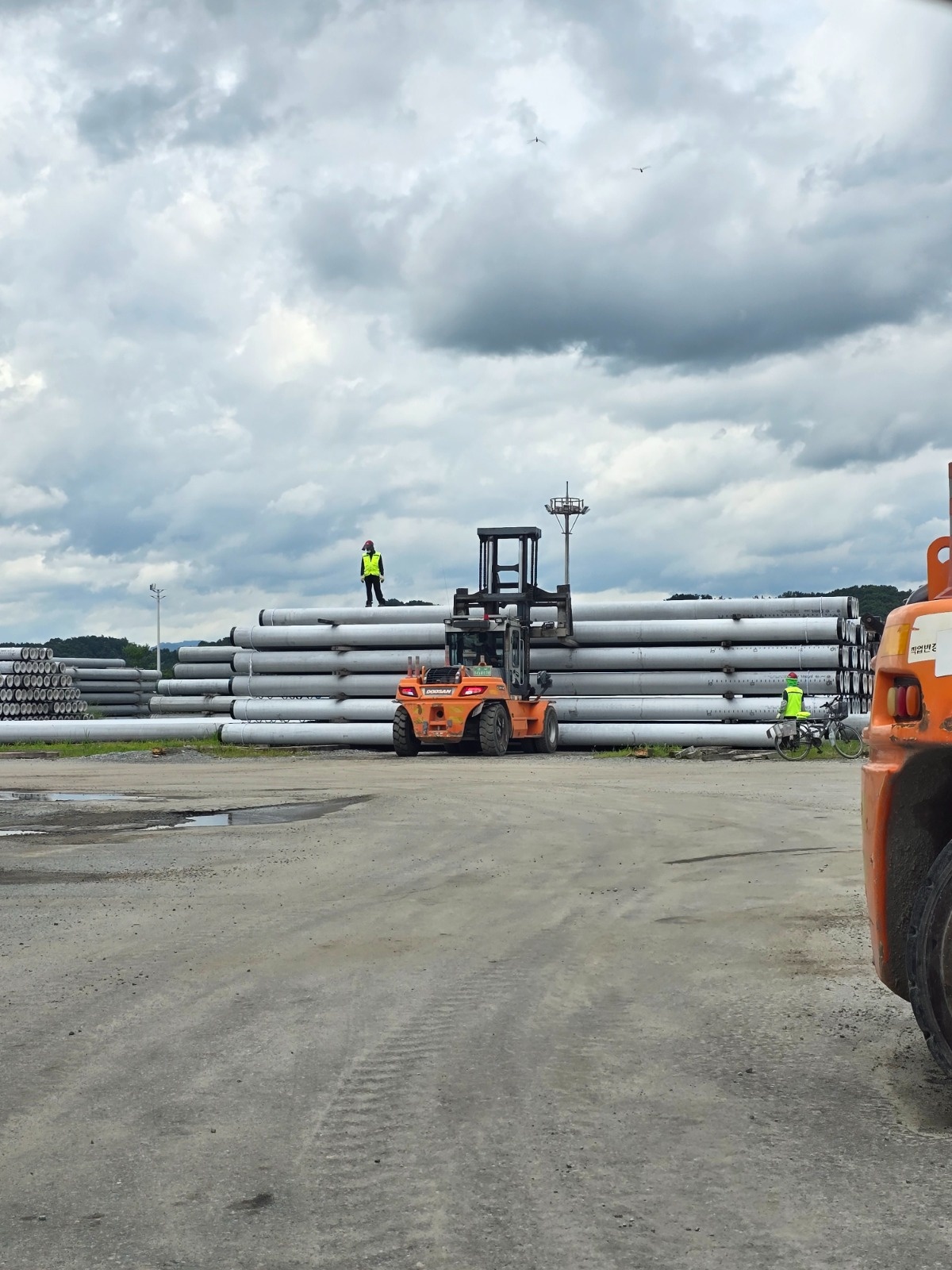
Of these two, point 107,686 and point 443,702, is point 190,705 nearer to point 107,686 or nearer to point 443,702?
point 107,686

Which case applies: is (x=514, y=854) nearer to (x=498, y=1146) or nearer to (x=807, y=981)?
(x=807, y=981)

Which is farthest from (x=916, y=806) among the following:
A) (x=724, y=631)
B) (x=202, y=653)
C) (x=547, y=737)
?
(x=202, y=653)

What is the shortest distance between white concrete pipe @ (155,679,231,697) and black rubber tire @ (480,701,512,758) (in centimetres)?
1160

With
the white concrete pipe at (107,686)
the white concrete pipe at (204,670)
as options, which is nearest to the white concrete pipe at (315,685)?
the white concrete pipe at (204,670)

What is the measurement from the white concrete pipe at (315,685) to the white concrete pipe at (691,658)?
3.82 meters

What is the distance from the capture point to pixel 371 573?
35219mm

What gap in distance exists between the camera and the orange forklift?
29.5m

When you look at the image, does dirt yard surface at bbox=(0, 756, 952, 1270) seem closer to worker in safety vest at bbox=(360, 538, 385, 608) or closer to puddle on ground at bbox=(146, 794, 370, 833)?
puddle on ground at bbox=(146, 794, 370, 833)

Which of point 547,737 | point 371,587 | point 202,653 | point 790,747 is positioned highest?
point 371,587

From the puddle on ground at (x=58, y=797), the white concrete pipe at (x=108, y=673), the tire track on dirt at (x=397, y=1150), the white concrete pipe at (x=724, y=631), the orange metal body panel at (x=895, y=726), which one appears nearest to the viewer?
the tire track on dirt at (x=397, y=1150)

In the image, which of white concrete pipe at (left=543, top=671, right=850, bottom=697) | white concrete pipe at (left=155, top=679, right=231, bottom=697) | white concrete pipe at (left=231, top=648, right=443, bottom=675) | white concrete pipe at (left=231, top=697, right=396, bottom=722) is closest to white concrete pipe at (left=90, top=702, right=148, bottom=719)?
white concrete pipe at (left=155, top=679, right=231, bottom=697)

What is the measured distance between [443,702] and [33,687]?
16922mm

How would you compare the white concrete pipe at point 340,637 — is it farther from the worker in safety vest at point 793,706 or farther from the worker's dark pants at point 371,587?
the worker in safety vest at point 793,706

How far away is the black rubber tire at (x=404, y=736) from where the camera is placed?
1192 inches
